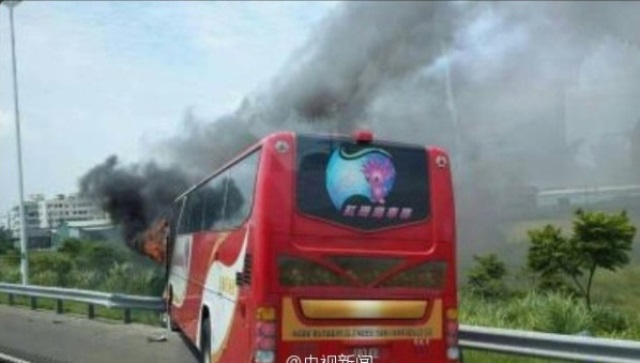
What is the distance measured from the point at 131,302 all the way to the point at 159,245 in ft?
42.2

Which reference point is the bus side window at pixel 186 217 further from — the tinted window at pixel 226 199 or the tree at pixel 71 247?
the tree at pixel 71 247

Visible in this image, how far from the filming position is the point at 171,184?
114 feet

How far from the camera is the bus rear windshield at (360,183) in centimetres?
715

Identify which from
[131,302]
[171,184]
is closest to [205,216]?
[131,302]

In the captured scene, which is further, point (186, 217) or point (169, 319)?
point (169, 319)

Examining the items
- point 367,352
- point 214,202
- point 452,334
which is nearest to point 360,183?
point 367,352

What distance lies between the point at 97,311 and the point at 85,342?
6.29 metres

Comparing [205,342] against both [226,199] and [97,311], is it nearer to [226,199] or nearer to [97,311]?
[226,199]

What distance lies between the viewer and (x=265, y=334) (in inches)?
267

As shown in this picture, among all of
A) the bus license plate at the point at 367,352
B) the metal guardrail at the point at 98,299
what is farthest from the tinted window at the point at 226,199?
the metal guardrail at the point at 98,299

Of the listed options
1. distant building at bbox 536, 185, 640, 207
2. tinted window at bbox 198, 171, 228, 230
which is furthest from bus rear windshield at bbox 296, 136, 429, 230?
distant building at bbox 536, 185, 640, 207

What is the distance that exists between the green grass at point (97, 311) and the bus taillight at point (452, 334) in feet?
31.6

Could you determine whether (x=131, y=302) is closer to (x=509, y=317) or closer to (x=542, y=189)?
(x=509, y=317)

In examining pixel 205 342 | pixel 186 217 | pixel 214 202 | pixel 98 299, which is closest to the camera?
pixel 205 342
